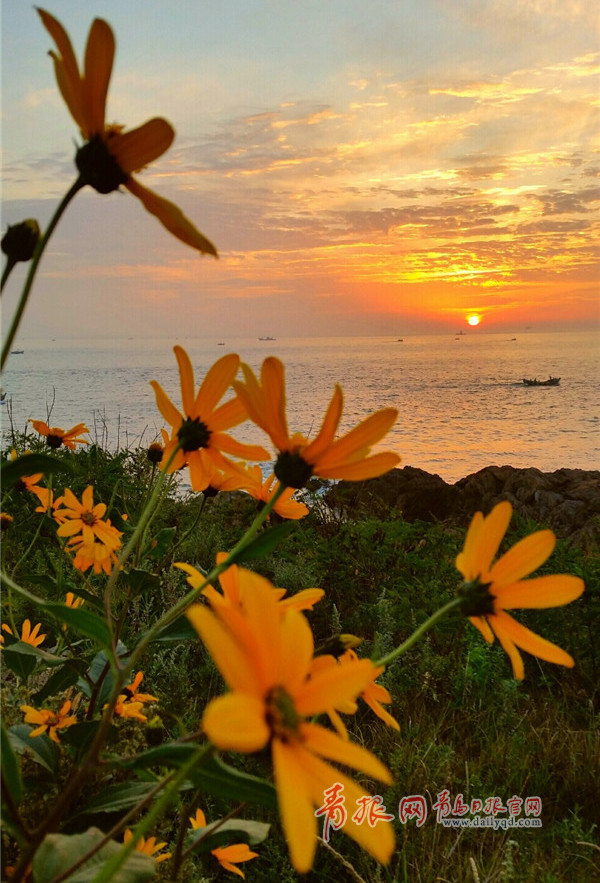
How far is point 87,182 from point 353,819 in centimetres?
46

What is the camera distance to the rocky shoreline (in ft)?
17.3

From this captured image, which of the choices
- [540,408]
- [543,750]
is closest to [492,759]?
[543,750]

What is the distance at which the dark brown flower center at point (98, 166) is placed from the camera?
54 cm

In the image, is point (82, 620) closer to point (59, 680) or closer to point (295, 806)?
point (295, 806)

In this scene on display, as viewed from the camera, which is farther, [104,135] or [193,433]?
[193,433]

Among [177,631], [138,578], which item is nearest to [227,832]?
[177,631]

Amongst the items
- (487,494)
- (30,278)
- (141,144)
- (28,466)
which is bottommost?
(487,494)

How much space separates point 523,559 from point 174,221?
14.7 inches

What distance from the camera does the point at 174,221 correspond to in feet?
1.68

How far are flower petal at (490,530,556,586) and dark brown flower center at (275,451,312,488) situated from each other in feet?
0.55

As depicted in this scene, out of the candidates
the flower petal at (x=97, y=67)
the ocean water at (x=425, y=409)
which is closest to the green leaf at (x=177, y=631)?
the flower petal at (x=97, y=67)

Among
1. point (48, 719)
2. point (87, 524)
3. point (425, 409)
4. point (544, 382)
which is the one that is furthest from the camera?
point (544, 382)

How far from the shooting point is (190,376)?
758 mm

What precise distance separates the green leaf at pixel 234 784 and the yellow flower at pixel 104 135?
1.24ft
